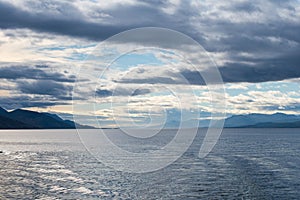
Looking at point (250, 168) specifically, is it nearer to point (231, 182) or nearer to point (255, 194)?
point (231, 182)

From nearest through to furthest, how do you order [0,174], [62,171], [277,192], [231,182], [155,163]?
[277,192] < [231,182] < [0,174] < [62,171] < [155,163]

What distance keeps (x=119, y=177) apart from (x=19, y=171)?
33716mm

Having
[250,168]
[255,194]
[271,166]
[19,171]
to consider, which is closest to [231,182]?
[255,194]

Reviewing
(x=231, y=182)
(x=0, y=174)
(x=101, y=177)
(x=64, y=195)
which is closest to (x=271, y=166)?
(x=231, y=182)

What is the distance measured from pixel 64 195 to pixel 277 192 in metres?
44.2

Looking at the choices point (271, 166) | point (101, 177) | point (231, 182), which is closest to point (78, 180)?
point (101, 177)

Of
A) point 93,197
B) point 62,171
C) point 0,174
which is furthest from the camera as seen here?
point 62,171

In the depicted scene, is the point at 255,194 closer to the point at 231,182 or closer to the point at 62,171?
the point at 231,182

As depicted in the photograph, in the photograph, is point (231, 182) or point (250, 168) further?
point (250, 168)

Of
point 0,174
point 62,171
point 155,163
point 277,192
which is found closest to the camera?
point 277,192

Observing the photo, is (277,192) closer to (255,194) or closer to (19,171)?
(255,194)

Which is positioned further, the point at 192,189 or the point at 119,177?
the point at 119,177

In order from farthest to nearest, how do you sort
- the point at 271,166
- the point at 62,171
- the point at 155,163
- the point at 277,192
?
the point at 155,163 < the point at 271,166 < the point at 62,171 < the point at 277,192

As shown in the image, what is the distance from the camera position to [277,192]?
8425 centimetres
